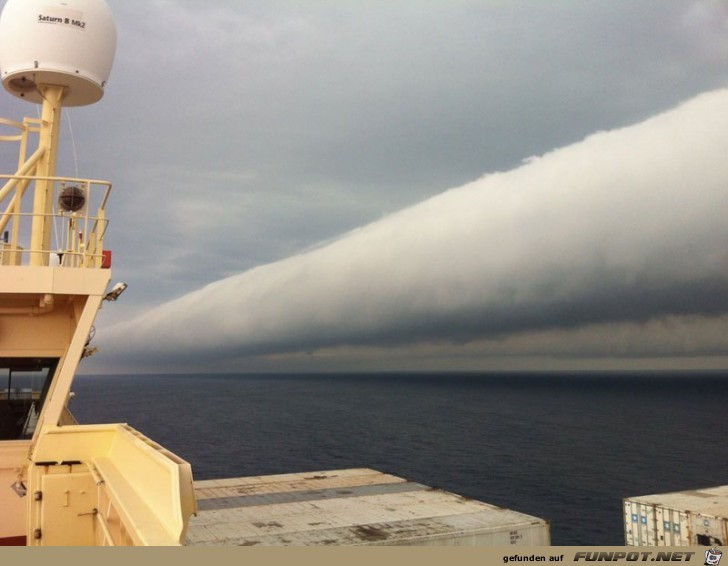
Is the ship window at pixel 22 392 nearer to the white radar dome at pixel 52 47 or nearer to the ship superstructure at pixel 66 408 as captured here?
the ship superstructure at pixel 66 408

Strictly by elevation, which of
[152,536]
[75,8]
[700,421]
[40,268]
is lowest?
[700,421]

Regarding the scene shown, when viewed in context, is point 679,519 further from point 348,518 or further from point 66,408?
point 66,408

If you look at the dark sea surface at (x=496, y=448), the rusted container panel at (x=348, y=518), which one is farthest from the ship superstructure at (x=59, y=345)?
the dark sea surface at (x=496, y=448)

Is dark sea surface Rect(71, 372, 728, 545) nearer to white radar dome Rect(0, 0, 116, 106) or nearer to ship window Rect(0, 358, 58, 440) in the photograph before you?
ship window Rect(0, 358, 58, 440)

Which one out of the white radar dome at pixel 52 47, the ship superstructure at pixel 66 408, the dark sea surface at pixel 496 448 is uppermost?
the white radar dome at pixel 52 47

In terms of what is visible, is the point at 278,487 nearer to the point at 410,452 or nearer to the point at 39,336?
the point at 39,336

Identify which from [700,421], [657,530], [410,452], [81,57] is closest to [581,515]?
[657,530]

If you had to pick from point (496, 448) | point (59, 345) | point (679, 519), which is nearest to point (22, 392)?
point (59, 345)

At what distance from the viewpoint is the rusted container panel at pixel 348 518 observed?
18062mm

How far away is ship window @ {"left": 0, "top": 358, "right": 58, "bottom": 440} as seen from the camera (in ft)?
38.5

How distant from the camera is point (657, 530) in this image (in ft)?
80.5

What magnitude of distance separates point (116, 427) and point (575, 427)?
113078 millimetres

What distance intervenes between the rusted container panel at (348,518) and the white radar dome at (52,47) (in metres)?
14.3

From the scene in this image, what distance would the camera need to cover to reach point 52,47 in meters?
13.9
